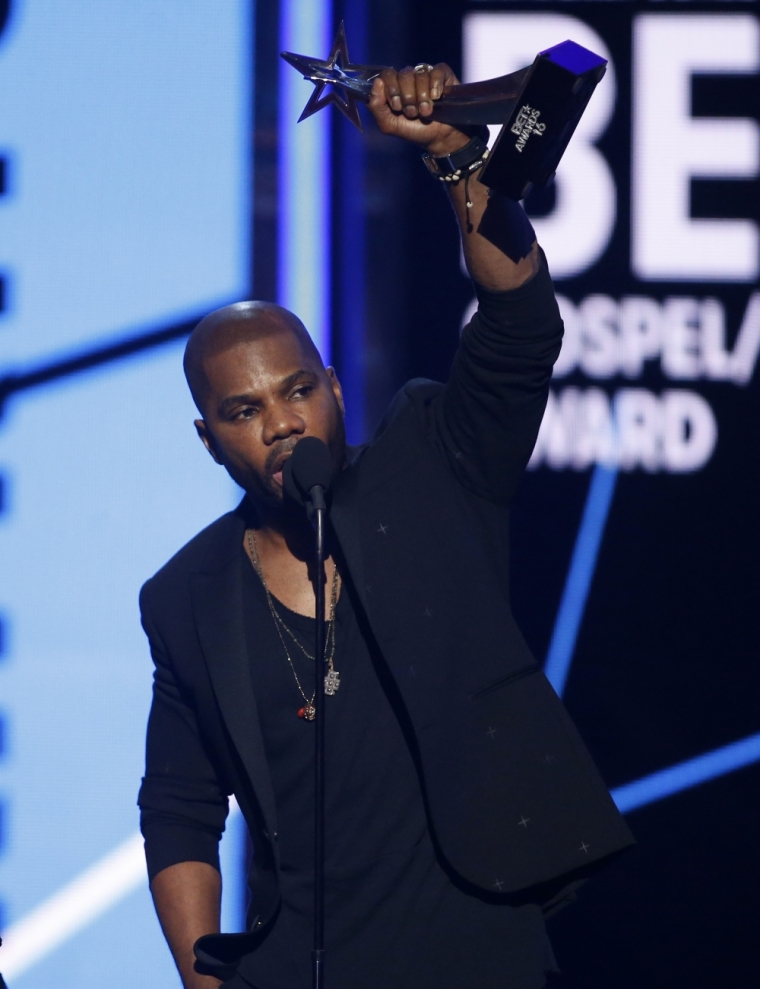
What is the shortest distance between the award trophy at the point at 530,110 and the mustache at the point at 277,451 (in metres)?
0.57

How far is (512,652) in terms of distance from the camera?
1935mm

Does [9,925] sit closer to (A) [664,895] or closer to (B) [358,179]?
(A) [664,895]

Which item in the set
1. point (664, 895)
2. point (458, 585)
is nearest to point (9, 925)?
point (664, 895)

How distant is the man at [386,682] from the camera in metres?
1.84

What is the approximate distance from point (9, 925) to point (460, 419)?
1975 millimetres

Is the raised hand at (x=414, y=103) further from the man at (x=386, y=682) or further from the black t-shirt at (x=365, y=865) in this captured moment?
the black t-shirt at (x=365, y=865)

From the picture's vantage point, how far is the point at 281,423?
6.80 feet

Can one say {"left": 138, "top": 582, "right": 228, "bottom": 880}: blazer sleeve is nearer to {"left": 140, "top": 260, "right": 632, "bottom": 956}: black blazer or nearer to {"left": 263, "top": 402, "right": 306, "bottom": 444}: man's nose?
{"left": 140, "top": 260, "right": 632, "bottom": 956}: black blazer

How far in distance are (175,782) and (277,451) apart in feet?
2.12

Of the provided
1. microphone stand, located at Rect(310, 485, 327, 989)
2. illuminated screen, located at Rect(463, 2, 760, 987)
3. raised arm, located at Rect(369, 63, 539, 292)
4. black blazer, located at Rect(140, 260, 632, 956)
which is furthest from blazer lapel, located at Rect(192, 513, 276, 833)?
illuminated screen, located at Rect(463, 2, 760, 987)

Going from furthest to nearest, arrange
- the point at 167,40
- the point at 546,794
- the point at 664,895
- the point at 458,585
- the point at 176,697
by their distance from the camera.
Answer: the point at 167,40, the point at 664,895, the point at 176,697, the point at 458,585, the point at 546,794

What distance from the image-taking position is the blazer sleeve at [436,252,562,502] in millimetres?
1903

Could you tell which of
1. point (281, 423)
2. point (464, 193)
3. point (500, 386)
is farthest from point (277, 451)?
point (464, 193)

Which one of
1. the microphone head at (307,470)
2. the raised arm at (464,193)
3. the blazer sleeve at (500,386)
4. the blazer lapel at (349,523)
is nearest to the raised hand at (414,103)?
the raised arm at (464,193)
